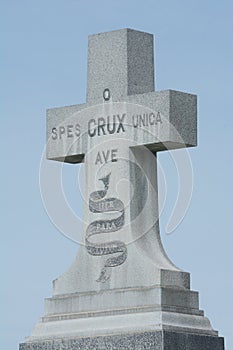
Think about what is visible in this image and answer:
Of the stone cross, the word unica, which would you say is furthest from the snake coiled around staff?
the word unica

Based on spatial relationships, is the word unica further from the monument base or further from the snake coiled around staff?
the monument base

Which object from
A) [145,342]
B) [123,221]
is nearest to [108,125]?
[123,221]

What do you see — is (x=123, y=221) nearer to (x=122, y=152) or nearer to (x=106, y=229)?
(x=106, y=229)

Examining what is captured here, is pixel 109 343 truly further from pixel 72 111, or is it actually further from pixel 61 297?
pixel 72 111

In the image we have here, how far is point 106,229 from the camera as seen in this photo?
22.5 meters

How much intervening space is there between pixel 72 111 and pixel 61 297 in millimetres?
3295

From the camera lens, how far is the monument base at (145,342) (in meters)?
20.9

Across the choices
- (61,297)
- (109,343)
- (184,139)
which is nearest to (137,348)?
(109,343)

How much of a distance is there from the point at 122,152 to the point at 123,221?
46.1 inches

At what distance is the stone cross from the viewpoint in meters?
22.0

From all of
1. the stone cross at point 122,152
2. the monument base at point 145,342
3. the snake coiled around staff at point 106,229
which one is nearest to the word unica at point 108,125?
the stone cross at point 122,152

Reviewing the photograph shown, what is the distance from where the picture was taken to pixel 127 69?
2275 cm

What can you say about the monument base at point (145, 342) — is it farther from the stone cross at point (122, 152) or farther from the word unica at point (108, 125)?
the word unica at point (108, 125)

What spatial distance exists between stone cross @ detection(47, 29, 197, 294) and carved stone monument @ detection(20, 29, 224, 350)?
0.02 meters
